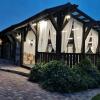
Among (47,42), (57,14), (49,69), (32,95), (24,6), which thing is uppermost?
(24,6)

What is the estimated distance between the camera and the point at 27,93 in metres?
9.66

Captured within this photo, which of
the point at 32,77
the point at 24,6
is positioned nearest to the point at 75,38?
the point at 32,77

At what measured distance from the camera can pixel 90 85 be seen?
11.8 meters

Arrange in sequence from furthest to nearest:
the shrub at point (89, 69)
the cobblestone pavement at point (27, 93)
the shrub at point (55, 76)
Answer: the shrub at point (89, 69) < the shrub at point (55, 76) < the cobblestone pavement at point (27, 93)

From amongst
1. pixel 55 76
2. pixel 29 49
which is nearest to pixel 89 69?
pixel 55 76

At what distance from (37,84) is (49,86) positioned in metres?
0.75

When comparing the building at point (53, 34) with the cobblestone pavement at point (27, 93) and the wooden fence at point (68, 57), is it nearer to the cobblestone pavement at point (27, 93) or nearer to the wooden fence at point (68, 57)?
the wooden fence at point (68, 57)

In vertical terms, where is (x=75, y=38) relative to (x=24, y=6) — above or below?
below

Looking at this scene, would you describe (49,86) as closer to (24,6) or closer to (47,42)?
(47,42)

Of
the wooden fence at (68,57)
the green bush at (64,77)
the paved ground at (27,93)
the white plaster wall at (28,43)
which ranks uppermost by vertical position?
the white plaster wall at (28,43)

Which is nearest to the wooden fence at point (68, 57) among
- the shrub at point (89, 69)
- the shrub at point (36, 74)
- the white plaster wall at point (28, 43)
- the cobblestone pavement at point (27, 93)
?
the shrub at point (89, 69)

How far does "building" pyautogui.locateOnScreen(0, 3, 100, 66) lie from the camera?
15.2 m

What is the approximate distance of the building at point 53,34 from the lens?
49.8 ft

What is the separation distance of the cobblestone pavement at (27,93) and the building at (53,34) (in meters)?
3.72
